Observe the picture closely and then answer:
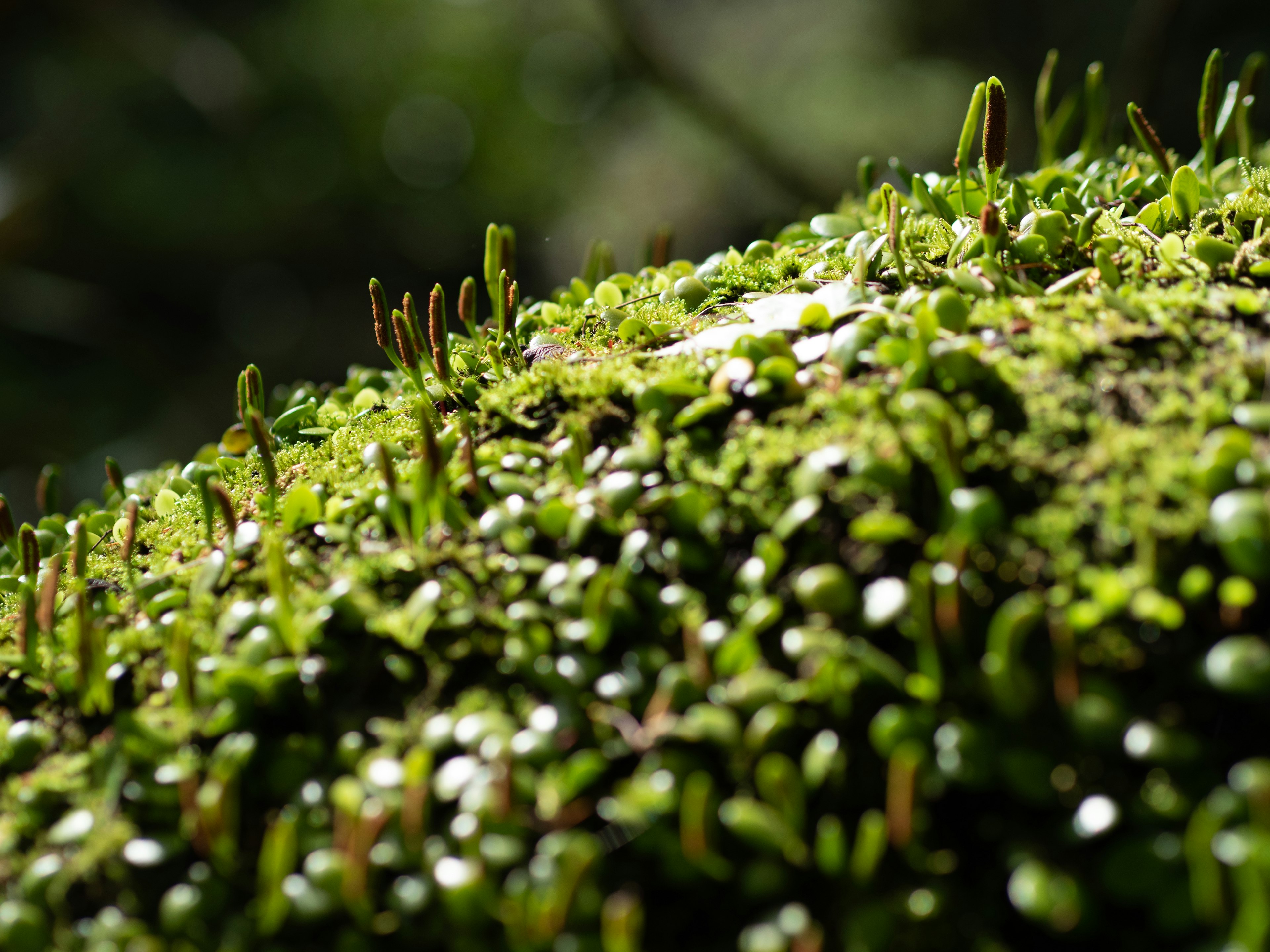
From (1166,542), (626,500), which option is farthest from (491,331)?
(1166,542)

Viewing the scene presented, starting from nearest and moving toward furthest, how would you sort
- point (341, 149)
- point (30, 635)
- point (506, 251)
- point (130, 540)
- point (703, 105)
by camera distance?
1. point (30, 635)
2. point (130, 540)
3. point (506, 251)
4. point (703, 105)
5. point (341, 149)

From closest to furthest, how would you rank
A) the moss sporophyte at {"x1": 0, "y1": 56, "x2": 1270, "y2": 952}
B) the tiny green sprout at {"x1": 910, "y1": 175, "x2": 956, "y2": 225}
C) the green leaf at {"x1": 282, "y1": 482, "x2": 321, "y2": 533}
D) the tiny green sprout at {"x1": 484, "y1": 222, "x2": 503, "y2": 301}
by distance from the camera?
the moss sporophyte at {"x1": 0, "y1": 56, "x2": 1270, "y2": 952} < the green leaf at {"x1": 282, "y1": 482, "x2": 321, "y2": 533} < the tiny green sprout at {"x1": 910, "y1": 175, "x2": 956, "y2": 225} < the tiny green sprout at {"x1": 484, "y1": 222, "x2": 503, "y2": 301}

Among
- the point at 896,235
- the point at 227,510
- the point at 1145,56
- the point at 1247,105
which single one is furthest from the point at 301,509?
the point at 1145,56

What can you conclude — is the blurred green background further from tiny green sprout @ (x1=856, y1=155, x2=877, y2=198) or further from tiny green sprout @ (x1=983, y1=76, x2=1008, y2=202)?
tiny green sprout @ (x1=983, y1=76, x2=1008, y2=202)

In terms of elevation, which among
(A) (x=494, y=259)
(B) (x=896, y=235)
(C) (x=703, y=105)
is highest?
(C) (x=703, y=105)

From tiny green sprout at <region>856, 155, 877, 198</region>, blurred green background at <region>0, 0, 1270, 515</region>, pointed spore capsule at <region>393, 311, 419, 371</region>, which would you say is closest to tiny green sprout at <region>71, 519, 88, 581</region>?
pointed spore capsule at <region>393, 311, 419, 371</region>

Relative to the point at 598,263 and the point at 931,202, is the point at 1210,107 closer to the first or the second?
the point at 931,202
